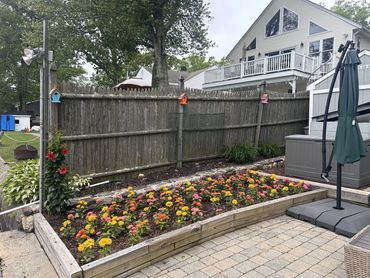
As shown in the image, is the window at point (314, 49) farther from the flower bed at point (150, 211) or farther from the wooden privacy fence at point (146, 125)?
the flower bed at point (150, 211)

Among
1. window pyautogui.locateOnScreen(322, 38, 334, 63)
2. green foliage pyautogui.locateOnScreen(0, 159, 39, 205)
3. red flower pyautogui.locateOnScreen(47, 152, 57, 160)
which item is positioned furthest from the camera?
window pyautogui.locateOnScreen(322, 38, 334, 63)

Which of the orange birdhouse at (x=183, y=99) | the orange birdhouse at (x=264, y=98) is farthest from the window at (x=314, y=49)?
the orange birdhouse at (x=183, y=99)

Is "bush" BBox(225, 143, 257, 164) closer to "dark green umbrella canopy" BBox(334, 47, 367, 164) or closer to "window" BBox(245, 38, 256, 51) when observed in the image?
"dark green umbrella canopy" BBox(334, 47, 367, 164)

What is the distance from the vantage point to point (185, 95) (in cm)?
639

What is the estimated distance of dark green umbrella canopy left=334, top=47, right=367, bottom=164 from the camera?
3617mm

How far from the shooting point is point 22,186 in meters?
4.61

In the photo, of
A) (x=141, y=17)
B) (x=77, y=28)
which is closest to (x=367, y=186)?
(x=141, y=17)

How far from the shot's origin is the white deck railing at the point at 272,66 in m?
13.1

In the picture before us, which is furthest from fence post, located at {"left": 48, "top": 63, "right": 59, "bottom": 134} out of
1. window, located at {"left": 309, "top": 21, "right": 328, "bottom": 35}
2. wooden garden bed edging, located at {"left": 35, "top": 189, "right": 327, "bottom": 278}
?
window, located at {"left": 309, "top": 21, "right": 328, "bottom": 35}

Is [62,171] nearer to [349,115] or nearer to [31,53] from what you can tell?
→ [31,53]

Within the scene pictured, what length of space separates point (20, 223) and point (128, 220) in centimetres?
174

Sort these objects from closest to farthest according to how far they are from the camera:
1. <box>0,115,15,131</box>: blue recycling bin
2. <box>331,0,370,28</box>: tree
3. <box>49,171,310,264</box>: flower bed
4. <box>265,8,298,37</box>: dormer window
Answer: <box>49,171,310,264</box>: flower bed, <box>265,8,298,37</box>: dormer window, <box>0,115,15,131</box>: blue recycling bin, <box>331,0,370,28</box>: tree

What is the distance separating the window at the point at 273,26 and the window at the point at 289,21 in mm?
479

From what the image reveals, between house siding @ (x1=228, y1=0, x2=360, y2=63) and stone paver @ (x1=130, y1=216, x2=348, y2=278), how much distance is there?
1337 centimetres
